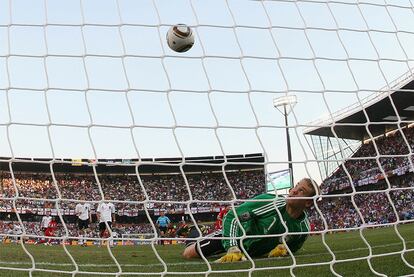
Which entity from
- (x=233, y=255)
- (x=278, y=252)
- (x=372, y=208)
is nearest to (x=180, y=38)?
(x=233, y=255)

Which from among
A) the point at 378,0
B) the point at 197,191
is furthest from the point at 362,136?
the point at 378,0

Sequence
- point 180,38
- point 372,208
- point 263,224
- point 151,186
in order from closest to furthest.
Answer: point 263,224 → point 180,38 → point 372,208 → point 151,186

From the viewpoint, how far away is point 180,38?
5316 millimetres

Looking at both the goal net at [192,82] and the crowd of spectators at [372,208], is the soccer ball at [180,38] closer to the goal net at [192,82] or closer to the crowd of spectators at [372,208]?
the goal net at [192,82]

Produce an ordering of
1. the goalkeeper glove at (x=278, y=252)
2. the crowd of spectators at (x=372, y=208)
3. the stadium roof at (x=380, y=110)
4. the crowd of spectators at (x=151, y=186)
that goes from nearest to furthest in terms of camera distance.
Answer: the stadium roof at (x=380, y=110) < the goalkeeper glove at (x=278, y=252) < the crowd of spectators at (x=372, y=208) < the crowd of spectators at (x=151, y=186)

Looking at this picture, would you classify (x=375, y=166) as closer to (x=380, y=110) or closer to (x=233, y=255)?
(x=380, y=110)

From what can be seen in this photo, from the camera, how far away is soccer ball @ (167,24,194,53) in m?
5.30

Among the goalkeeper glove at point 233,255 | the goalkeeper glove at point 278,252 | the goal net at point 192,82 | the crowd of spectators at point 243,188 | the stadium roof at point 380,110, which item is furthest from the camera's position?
the crowd of spectators at point 243,188

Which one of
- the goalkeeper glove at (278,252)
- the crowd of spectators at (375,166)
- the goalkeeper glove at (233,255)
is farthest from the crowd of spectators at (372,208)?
the goalkeeper glove at (233,255)

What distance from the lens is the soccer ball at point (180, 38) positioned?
530 centimetres

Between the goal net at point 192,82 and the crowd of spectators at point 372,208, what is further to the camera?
the crowd of spectators at point 372,208

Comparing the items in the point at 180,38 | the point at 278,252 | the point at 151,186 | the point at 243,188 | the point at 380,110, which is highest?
the point at 151,186

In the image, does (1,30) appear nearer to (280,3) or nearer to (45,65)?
(45,65)

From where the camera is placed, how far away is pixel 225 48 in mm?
4141
